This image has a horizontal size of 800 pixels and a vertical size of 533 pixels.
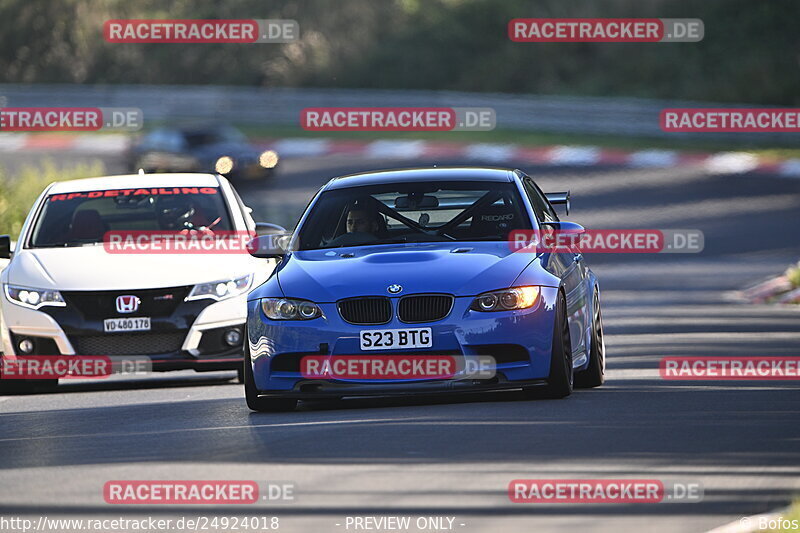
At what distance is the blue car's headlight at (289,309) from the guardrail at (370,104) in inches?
A: 1071

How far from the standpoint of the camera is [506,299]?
10.4 metres

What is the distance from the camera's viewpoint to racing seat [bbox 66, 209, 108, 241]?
45.9ft

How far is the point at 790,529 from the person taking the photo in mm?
6289

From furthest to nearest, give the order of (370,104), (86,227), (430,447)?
(370,104)
(86,227)
(430,447)

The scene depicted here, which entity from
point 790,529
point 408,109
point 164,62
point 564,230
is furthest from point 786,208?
point 164,62

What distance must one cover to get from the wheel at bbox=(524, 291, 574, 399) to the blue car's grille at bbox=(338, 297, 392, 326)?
3.35 feet

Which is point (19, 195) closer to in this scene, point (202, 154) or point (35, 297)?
point (202, 154)

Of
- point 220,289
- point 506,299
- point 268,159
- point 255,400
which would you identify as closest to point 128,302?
point 220,289

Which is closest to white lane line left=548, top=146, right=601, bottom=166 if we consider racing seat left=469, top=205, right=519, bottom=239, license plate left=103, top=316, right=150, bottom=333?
license plate left=103, top=316, right=150, bottom=333

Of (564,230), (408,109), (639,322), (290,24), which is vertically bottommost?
(639,322)

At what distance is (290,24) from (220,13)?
4.12m

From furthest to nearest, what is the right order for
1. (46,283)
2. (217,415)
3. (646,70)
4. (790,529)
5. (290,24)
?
(290,24) → (646,70) → (46,283) → (217,415) → (790,529)

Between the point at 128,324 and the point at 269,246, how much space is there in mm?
1801

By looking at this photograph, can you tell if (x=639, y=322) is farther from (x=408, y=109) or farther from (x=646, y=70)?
(x=646, y=70)
